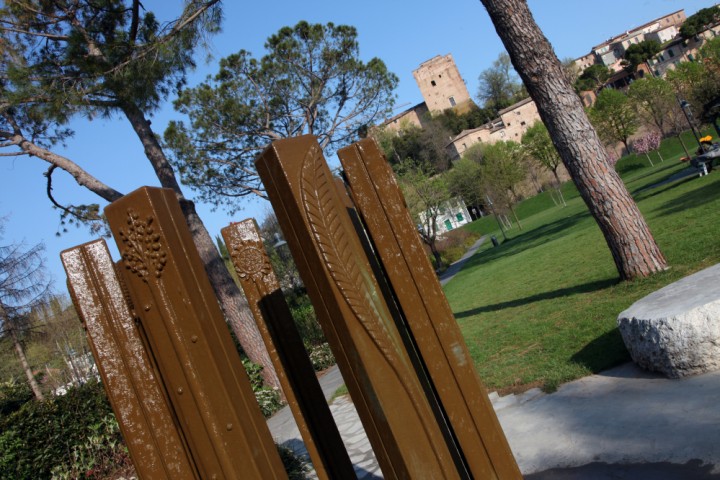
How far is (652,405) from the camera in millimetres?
3947

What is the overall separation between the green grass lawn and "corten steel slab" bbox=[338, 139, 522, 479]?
3532 millimetres

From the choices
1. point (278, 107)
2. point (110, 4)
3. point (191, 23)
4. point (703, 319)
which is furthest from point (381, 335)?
point (278, 107)

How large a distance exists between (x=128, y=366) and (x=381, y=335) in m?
0.80

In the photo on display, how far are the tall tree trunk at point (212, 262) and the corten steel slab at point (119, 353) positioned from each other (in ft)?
29.2

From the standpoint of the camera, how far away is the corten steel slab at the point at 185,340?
1654 mm

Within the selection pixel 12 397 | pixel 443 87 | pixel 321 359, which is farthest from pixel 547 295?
pixel 443 87

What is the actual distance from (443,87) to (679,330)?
258 feet

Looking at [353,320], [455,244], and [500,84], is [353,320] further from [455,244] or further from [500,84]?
[500,84]

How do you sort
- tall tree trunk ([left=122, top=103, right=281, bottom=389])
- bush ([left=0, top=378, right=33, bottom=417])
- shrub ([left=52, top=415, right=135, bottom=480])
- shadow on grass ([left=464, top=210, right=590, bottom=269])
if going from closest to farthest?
1. shrub ([left=52, top=415, right=135, bottom=480])
2. tall tree trunk ([left=122, top=103, right=281, bottom=389])
3. bush ([left=0, top=378, right=33, bottom=417])
4. shadow on grass ([left=464, top=210, right=590, bottom=269])

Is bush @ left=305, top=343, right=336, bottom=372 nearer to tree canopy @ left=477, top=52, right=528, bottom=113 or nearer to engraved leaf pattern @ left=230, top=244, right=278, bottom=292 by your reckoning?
engraved leaf pattern @ left=230, top=244, right=278, bottom=292

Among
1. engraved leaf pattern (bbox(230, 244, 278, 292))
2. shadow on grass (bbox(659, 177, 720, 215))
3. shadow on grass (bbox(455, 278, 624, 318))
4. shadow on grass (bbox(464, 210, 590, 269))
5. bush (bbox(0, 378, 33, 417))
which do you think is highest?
bush (bbox(0, 378, 33, 417))

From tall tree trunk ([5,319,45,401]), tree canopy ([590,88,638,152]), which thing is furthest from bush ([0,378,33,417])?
tree canopy ([590,88,638,152])

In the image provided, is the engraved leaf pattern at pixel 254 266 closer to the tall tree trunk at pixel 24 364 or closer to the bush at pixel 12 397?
the bush at pixel 12 397

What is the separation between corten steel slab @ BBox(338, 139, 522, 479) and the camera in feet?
6.18
